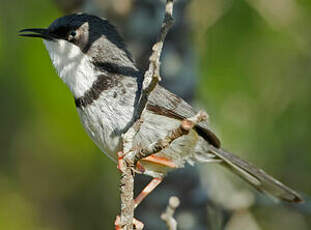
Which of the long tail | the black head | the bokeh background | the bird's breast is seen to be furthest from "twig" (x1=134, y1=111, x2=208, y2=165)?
the bokeh background

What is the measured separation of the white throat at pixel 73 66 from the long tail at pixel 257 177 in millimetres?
1345

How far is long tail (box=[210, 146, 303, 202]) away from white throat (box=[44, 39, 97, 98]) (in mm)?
1345

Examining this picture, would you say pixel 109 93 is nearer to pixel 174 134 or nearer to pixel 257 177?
pixel 174 134

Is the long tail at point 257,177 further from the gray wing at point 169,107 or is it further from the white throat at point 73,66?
the white throat at point 73,66

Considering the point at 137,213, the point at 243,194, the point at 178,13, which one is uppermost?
the point at 178,13

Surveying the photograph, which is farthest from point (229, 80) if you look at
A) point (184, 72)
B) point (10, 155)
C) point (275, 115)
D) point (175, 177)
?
point (10, 155)

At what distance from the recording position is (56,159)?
282 inches

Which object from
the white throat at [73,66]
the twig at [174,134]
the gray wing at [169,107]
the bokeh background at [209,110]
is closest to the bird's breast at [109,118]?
the white throat at [73,66]

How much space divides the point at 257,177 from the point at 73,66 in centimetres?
200

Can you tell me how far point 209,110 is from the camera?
626 centimetres

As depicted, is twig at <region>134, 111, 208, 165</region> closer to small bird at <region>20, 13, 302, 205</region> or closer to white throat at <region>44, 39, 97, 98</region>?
small bird at <region>20, 13, 302, 205</region>

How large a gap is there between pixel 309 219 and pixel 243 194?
1461mm

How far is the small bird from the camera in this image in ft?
14.1

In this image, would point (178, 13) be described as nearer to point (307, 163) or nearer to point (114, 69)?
point (114, 69)
